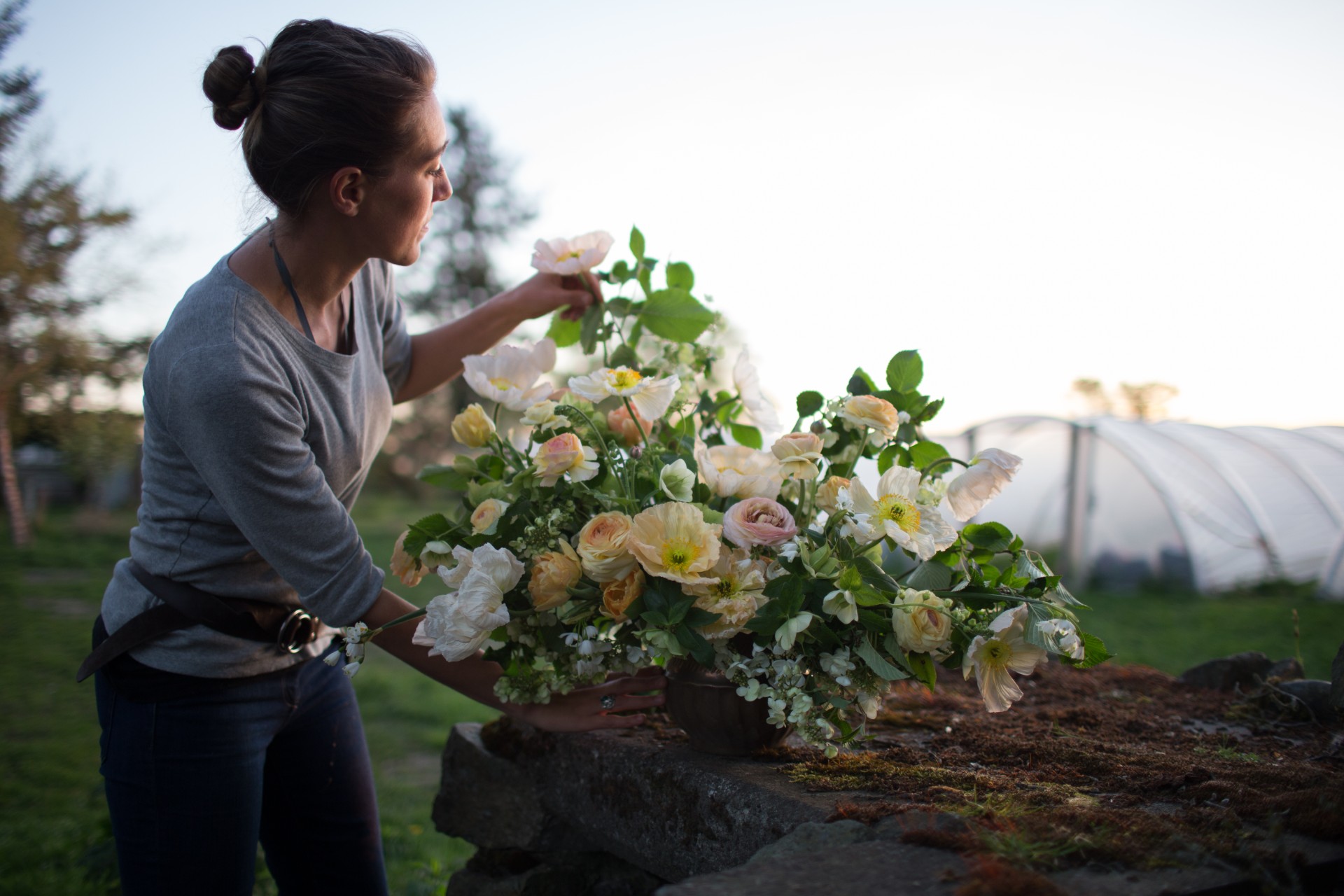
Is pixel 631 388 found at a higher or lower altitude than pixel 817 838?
higher

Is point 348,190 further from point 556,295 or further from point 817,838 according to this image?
point 817,838

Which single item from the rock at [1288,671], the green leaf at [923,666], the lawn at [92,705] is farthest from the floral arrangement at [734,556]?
the lawn at [92,705]

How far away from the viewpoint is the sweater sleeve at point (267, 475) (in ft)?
4.50

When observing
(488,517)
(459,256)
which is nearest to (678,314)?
(488,517)

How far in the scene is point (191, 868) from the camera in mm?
1526

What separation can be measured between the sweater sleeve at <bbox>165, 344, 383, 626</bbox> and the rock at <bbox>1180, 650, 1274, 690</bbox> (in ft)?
5.88

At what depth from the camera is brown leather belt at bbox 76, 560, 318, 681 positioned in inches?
59.9

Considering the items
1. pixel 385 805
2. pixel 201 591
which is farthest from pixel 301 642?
pixel 385 805

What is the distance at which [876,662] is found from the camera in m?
1.21

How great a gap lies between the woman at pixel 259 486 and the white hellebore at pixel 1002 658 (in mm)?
521

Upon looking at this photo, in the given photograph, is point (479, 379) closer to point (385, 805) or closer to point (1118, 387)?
point (385, 805)

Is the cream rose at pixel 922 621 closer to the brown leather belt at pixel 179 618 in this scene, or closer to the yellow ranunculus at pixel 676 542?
the yellow ranunculus at pixel 676 542

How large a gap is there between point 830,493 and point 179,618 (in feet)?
3.73

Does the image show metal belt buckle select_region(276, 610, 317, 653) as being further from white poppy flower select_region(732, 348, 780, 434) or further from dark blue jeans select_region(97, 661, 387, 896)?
white poppy flower select_region(732, 348, 780, 434)
